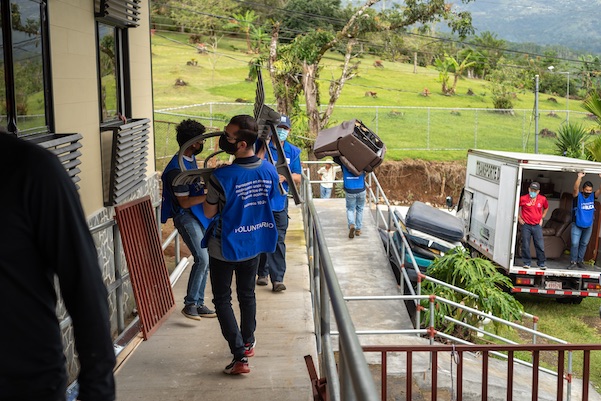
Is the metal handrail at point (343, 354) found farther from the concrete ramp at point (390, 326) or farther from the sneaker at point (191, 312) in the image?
the concrete ramp at point (390, 326)

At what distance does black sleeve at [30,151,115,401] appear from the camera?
2.01 metres

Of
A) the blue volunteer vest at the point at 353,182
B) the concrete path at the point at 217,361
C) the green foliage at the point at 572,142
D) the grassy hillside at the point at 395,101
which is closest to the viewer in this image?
the concrete path at the point at 217,361

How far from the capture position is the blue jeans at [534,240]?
13891mm

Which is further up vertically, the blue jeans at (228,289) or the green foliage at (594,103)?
the green foliage at (594,103)

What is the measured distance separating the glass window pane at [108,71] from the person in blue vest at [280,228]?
1.73 metres

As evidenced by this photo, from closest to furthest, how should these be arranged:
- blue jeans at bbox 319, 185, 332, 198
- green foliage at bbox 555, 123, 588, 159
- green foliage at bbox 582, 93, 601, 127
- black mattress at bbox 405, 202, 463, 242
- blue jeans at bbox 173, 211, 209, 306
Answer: blue jeans at bbox 173, 211, 209, 306 → black mattress at bbox 405, 202, 463, 242 → green foliage at bbox 582, 93, 601, 127 → blue jeans at bbox 319, 185, 332, 198 → green foliage at bbox 555, 123, 588, 159

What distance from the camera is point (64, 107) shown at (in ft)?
21.0

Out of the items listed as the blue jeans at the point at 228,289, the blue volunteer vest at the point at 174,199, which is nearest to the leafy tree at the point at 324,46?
the blue volunteer vest at the point at 174,199

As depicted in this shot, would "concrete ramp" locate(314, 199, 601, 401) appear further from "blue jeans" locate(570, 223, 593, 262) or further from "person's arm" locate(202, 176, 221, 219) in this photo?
"blue jeans" locate(570, 223, 593, 262)

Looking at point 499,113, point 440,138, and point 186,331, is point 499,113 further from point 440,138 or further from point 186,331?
point 186,331

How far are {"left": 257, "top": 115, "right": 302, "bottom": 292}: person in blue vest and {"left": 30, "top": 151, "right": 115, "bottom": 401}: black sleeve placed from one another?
524 centimetres

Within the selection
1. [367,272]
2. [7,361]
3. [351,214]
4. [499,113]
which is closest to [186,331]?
[7,361]

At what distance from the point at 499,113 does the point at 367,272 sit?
3021 centimetres

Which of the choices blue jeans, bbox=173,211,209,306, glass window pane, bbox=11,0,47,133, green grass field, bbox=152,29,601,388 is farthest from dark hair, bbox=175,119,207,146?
green grass field, bbox=152,29,601,388
